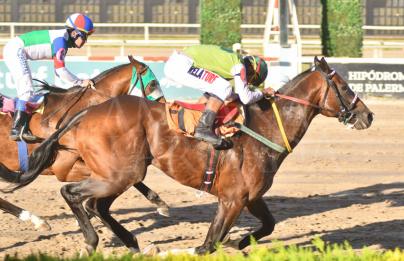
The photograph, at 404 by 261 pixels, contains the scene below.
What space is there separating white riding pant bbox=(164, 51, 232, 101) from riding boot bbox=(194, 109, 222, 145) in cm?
17

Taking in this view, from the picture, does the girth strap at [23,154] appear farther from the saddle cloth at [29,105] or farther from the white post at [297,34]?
the white post at [297,34]

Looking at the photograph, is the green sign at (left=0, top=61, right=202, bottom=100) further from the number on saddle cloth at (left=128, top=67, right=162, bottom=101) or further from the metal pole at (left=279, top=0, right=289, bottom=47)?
the number on saddle cloth at (left=128, top=67, right=162, bottom=101)

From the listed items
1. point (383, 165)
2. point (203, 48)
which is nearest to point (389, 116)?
point (383, 165)

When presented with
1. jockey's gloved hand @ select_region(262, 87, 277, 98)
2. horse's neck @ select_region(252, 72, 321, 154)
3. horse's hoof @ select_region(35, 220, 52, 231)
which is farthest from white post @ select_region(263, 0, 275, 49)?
jockey's gloved hand @ select_region(262, 87, 277, 98)

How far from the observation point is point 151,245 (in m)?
7.54

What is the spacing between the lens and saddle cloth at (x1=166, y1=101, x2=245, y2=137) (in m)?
7.20

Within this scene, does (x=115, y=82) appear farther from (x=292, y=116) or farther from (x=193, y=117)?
(x=292, y=116)

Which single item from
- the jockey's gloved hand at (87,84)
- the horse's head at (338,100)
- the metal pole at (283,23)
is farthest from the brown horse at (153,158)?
the metal pole at (283,23)

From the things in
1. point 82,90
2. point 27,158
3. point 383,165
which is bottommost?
point 383,165

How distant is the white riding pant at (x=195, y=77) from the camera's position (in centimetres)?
722

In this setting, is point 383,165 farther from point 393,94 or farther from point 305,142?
point 393,94

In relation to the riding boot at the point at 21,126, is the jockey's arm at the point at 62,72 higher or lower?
A: higher

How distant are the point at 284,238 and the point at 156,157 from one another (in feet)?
5.36

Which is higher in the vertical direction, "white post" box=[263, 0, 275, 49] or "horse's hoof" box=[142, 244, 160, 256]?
"white post" box=[263, 0, 275, 49]
